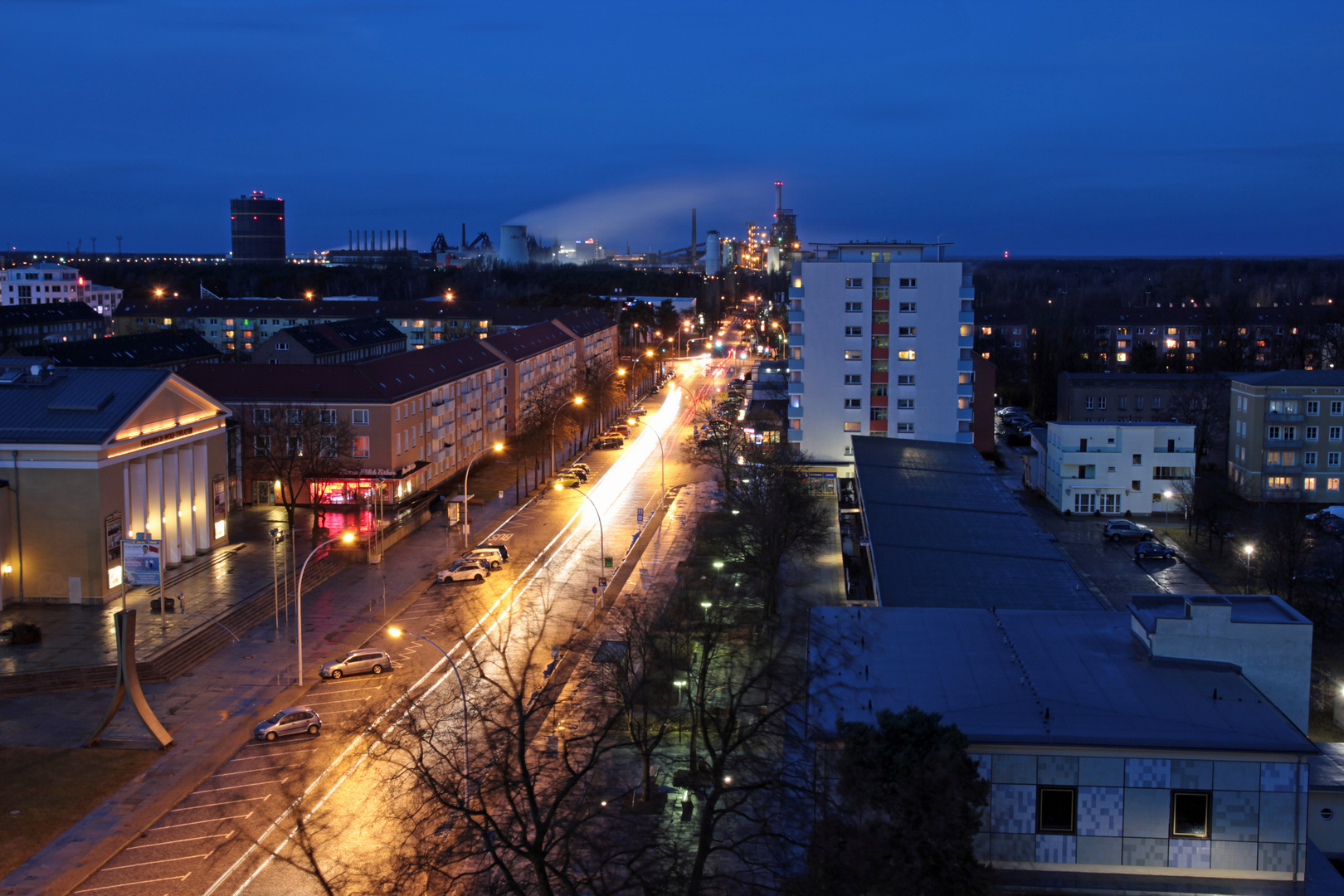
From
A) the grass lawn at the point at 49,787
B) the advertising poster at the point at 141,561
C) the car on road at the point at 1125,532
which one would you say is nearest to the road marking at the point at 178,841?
the grass lawn at the point at 49,787

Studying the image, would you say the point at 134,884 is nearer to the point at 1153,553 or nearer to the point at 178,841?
the point at 178,841

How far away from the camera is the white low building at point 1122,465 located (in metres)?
43.9

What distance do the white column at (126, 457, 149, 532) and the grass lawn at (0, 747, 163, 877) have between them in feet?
38.8

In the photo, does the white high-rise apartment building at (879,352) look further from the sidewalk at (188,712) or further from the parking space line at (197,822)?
the parking space line at (197,822)

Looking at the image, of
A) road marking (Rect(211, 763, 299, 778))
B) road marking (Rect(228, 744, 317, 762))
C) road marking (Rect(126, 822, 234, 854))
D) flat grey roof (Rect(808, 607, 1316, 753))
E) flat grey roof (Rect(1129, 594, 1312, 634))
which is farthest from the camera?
road marking (Rect(228, 744, 317, 762))

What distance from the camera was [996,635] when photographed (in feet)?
59.2

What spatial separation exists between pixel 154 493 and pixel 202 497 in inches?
109

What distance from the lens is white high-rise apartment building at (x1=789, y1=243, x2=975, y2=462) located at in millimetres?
44125

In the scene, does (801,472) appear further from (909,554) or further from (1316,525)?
(1316,525)

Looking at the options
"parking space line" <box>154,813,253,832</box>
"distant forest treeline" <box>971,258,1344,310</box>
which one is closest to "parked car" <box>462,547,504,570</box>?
"parking space line" <box>154,813,253,832</box>

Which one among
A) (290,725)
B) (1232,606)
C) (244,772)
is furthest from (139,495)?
(1232,606)

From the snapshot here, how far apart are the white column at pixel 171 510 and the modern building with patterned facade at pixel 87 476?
25mm

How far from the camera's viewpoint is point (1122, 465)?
44094 millimetres

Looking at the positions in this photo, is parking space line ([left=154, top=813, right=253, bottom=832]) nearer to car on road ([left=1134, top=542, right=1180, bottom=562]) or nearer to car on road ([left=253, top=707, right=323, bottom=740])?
car on road ([left=253, top=707, right=323, bottom=740])
